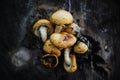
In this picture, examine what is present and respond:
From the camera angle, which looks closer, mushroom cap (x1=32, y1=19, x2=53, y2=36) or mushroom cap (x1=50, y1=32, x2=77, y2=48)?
mushroom cap (x1=50, y1=32, x2=77, y2=48)

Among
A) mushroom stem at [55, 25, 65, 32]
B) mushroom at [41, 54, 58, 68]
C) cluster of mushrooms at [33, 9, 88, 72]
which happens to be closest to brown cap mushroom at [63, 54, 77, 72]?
cluster of mushrooms at [33, 9, 88, 72]

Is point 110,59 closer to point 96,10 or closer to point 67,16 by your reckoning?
point 96,10

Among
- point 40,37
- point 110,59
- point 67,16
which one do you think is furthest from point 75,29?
point 110,59

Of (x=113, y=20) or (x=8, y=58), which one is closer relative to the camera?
(x=8, y=58)

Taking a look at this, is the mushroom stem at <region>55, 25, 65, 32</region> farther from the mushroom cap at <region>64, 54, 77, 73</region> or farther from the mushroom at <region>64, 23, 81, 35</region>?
the mushroom cap at <region>64, 54, 77, 73</region>

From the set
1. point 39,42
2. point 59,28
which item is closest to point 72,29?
point 59,28

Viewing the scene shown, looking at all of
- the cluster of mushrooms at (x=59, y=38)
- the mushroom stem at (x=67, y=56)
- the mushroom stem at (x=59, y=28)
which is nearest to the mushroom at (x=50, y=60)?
the cluster of mushrooms at (x=59, y=38)
